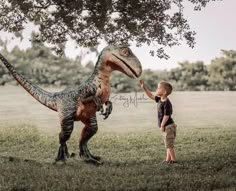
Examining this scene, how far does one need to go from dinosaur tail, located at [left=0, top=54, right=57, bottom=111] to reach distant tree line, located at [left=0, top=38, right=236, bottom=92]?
0.09m

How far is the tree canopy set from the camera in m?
9.83

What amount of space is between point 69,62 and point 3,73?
105 cm

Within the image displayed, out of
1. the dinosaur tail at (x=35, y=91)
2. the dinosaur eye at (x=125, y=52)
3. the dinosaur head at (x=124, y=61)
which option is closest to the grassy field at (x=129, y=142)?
the dinosaur tail at (x=35, y=91)

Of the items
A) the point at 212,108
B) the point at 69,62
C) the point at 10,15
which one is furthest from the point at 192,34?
the point at 10,15

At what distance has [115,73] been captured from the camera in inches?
365

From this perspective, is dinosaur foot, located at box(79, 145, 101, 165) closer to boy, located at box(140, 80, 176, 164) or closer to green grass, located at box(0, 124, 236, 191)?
green grass, located at box(0, 124, 236, 191)

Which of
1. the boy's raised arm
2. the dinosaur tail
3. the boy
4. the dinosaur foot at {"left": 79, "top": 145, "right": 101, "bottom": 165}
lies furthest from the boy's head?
the dinosaur tail

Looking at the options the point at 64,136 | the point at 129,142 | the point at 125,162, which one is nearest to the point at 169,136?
the point at 129,142

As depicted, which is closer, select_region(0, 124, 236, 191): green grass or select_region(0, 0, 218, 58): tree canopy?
select_region(0, 124, 236, 191): green grass

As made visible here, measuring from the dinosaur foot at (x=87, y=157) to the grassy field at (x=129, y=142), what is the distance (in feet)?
0.29

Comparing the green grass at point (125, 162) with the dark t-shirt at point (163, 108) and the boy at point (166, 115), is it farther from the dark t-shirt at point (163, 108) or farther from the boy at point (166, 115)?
the dark t-shirt at point (163, 108)

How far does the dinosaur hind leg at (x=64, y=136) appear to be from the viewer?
9344mm

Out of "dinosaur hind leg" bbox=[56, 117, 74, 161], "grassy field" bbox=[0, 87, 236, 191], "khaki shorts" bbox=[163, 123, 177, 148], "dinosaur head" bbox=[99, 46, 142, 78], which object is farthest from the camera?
"khaki shorts" bbox=[163, 123, 177, 148]

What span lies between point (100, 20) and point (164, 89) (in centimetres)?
159
